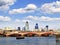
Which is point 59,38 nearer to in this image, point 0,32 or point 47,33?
point 47,33

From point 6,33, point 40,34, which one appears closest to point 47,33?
point 40,34

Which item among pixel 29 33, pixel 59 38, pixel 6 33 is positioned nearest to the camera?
pixel 59 38

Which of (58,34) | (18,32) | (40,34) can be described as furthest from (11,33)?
(58,34)

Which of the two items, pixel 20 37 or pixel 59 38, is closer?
pixel 59 38

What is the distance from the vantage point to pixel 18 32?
63.2 metres

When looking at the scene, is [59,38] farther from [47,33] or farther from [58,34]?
[47,33]

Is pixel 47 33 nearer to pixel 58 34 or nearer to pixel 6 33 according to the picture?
pixel 58 34

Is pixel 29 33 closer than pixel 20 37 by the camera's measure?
Yes

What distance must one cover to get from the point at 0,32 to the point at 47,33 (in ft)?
39.5

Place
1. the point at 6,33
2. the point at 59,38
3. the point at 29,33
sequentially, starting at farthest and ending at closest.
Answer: the point at 6,33 → the point at 29,33 → the point at 59,38

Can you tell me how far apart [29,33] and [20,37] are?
7381mm

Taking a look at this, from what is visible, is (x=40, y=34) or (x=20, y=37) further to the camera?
(x=20, y=37)

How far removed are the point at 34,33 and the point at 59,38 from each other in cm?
798

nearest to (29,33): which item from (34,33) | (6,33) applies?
(34,33)
